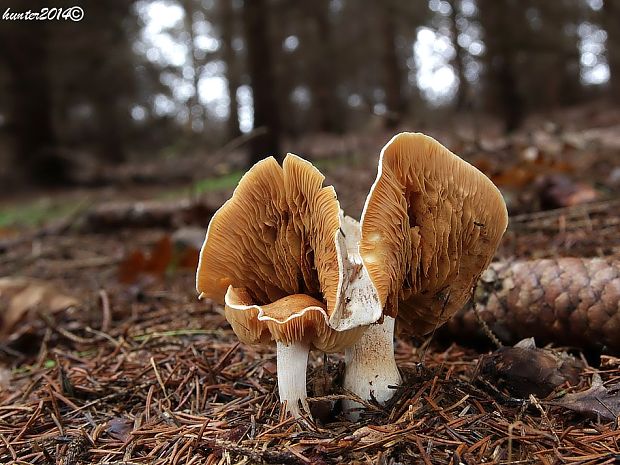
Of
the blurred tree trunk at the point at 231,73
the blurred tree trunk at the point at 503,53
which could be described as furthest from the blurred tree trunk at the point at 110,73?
the blurred tree trunk at the point at 503,53

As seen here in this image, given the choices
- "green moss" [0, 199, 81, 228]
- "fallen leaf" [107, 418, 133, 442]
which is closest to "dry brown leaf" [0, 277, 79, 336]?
"fallen leaf" [107, 418, 133, 442]

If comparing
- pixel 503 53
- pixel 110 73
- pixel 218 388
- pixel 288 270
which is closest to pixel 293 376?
pixel 288 270

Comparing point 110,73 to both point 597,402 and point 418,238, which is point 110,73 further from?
point 597,402

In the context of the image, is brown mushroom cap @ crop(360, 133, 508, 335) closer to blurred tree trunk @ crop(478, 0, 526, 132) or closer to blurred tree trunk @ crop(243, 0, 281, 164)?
blurred tree trunk @ crop(243, 0, 281, 164)

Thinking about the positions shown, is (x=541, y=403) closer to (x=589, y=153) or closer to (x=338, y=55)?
(x=589, y=153)

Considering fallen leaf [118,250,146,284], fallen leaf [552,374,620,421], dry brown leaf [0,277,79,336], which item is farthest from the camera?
fallen leaf [118,250,146,284]
